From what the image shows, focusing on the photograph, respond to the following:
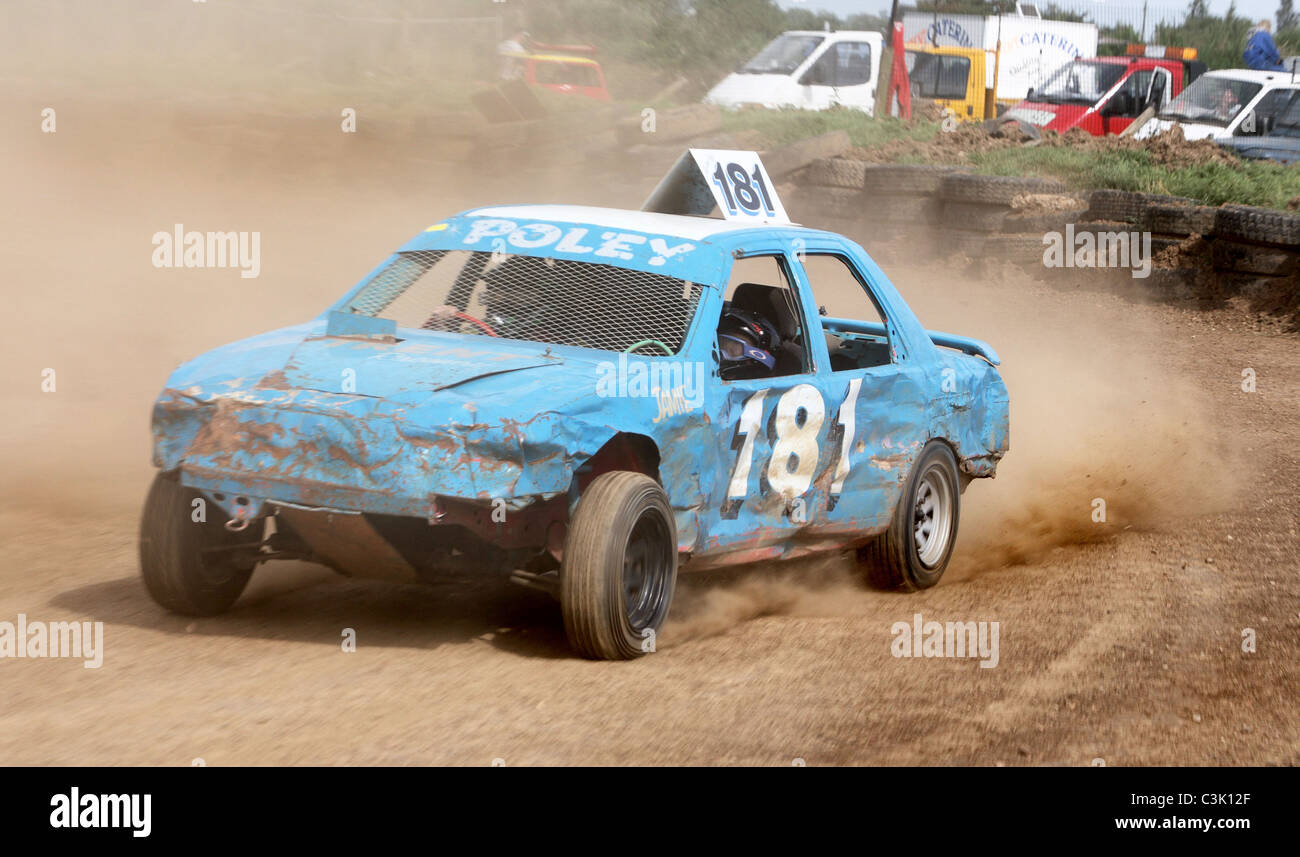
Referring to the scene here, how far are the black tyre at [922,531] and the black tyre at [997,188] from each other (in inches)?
354

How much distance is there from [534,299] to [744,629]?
149cm

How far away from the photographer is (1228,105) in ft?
67.5

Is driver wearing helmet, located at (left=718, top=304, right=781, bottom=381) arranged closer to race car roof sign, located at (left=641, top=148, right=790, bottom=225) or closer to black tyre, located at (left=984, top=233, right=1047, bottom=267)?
race car roof sign, located at (left=641, top=148, right=790, bottom=225)

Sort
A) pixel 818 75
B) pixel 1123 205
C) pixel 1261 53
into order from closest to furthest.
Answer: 1. pixel 1123 205
2. pixel 818 75
3. pixel 1261 53

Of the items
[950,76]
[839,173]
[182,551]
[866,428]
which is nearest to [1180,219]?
[839,173]

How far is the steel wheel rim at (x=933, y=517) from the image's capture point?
269 inches

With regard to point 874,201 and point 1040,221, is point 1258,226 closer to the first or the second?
point 1040,221

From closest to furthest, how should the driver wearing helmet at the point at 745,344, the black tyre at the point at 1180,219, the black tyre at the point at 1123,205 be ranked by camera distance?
1. the driver wearing helmet at the point at 745,344
2. the black tyre at the point at 1180,219
3. the black tyre at the point at 1123,205

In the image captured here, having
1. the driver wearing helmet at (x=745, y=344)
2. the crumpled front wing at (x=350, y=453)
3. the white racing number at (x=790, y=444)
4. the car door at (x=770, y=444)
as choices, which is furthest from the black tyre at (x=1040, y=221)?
the crumpled front wing at (x=350, y=453)

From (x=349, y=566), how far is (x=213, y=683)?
57cm

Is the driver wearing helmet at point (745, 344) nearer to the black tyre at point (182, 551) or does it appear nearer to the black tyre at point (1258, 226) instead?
the black tyre at point (182, 551)

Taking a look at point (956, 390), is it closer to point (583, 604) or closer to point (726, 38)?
point (583, 604)

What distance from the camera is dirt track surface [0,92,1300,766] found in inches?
167
